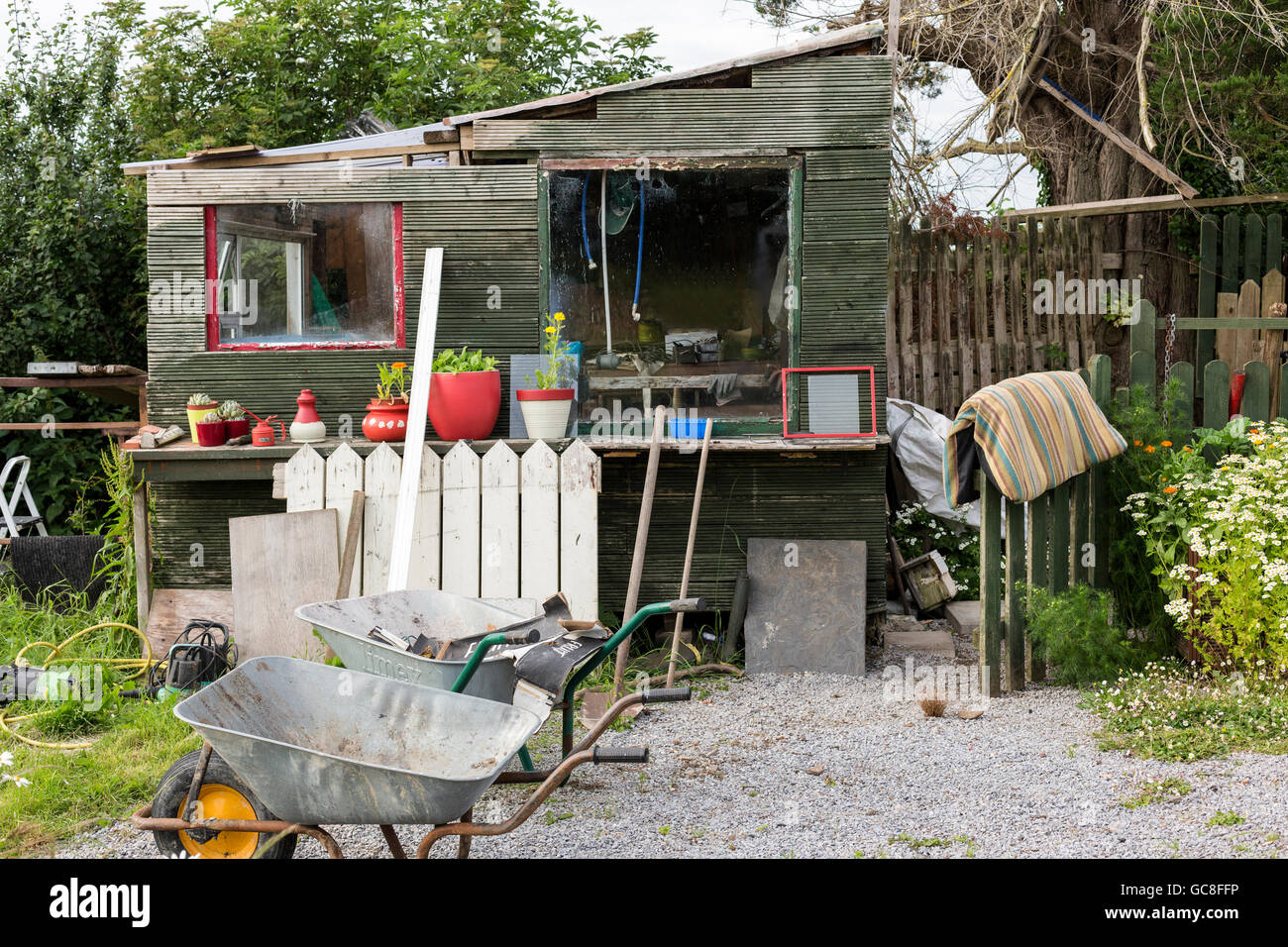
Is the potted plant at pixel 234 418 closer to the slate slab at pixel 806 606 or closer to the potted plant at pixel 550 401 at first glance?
the potted plant at pixel 550 401

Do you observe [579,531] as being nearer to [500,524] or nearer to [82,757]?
[500,524]

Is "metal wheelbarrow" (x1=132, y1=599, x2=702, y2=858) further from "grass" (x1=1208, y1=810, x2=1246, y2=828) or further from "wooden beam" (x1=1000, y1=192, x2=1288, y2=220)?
"wooden beam" (x1=1000, y1=192, x2=1288, y2=220)

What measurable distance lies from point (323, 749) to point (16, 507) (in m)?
6.06

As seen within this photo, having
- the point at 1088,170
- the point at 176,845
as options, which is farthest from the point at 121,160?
the point at 1088,170

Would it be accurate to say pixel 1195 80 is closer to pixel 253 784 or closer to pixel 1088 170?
pixel 1088 170

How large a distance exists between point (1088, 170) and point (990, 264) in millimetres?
2027

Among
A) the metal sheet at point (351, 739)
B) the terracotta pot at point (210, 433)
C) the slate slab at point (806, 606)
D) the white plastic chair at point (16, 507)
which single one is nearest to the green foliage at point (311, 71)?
the white plastic chair at point (16, 507)

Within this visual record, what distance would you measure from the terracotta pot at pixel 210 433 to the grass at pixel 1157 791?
16.9 feet

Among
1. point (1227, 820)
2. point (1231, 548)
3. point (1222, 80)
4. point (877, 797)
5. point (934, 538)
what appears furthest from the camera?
point (1222, 80)

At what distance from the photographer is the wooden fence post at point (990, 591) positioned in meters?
5.89

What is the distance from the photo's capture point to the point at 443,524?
6.35 metres

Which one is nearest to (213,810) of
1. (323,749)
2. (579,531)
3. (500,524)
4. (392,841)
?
(323,749)

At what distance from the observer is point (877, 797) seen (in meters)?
4.64

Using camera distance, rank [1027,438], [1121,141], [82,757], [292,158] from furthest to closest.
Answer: [1121,141]
[292,158]
[1027,438]
[82,757]
